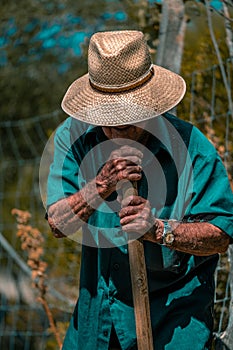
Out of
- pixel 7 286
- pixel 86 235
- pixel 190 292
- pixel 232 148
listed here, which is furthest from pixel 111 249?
pixel 7 286

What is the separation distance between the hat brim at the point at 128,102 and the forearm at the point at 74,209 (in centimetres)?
21

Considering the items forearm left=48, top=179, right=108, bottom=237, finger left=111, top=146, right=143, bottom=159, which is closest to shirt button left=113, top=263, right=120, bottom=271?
forearm left=48, top=179, right=108, bottom=237

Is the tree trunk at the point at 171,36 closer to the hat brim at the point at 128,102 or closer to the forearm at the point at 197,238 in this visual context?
the hat brim at the point at 128,102

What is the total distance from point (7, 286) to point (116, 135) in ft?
14.0

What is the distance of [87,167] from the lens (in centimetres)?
283

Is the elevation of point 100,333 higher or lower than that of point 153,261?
lower

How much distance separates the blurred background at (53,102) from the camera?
163 inches

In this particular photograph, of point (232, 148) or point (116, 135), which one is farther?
point (232, 148)

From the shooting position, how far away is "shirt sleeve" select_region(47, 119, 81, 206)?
281 cm

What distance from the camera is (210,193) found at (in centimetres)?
266

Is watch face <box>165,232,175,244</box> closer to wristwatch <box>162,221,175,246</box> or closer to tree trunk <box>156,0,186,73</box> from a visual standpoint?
wristwatch <box>162,221,175,246</box>

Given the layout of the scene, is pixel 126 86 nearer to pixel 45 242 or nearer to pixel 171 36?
pixel 171 36

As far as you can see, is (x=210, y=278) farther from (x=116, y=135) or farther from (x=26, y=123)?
(x=26, y=123)

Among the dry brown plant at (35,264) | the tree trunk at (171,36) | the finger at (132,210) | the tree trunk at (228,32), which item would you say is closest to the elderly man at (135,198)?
the finger at (132,210)
